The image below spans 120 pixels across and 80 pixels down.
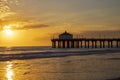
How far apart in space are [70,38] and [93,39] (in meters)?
8.92

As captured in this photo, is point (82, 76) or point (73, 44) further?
point (73, 44)

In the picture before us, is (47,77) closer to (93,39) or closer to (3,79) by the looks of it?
(3,79)

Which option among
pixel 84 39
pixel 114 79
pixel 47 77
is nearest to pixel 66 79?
pixel 47 77

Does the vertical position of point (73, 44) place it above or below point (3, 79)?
below

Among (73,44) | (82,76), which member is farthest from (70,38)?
(82,76)

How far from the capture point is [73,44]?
10694 cm

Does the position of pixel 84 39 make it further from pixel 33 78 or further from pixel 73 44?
pixel 33 78

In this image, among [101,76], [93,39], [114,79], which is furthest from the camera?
[93,39]

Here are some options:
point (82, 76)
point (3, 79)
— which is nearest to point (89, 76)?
point (82, 76)

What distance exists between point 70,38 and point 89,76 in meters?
89.3

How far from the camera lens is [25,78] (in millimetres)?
18141

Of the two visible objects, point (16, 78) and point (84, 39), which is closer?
point (16, 78)

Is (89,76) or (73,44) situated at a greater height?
(89,76)

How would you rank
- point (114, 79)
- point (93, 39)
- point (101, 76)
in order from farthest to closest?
1. point (93, 39)
2. point (101, 76)
3. point (114, 79)
